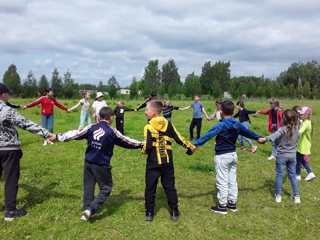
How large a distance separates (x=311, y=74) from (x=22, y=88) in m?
101

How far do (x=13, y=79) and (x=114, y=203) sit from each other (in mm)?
84108

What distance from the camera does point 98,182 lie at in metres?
7.27

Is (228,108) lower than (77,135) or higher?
higher

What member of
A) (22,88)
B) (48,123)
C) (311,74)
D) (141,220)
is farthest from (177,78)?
(141,220)

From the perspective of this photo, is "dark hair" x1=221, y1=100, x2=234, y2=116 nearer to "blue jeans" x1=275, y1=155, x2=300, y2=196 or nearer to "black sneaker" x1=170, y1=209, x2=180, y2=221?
"blue jeans" x1=275, y1=155, x2=300, y2=196

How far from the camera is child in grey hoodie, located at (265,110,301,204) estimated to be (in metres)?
8.74

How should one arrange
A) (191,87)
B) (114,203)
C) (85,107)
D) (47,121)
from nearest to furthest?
(114,203), (47,121), (85,107), (191,87)

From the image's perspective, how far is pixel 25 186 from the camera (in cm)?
949

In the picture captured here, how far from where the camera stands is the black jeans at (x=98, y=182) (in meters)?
7.14

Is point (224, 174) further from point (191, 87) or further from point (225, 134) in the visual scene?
point (191, 87)

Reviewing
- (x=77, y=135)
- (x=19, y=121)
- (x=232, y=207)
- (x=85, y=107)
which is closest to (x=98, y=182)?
(x=77, y=135)

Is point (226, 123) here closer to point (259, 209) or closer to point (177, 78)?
point (259, 209)

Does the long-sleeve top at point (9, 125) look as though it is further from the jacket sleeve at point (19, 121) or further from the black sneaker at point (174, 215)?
the black sneaker at point (174, 215)

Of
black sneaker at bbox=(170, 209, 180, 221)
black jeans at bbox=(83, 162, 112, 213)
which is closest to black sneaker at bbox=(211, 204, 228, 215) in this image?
black sneaker at bbox=(170, 209, 180, 221)
